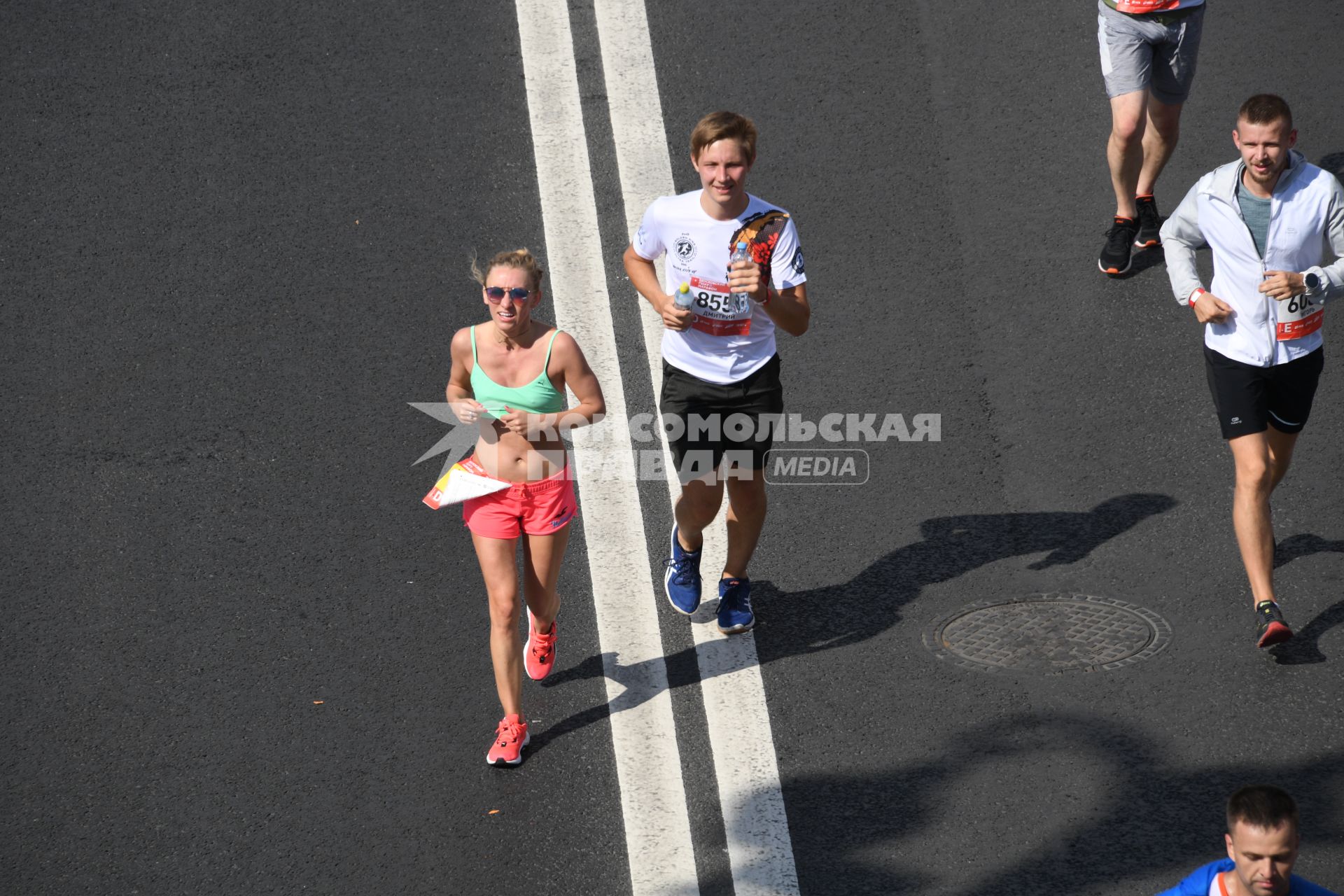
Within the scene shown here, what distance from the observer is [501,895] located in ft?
18.8

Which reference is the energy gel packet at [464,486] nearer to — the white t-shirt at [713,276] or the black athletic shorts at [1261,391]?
the white t-shirt at [713,276]

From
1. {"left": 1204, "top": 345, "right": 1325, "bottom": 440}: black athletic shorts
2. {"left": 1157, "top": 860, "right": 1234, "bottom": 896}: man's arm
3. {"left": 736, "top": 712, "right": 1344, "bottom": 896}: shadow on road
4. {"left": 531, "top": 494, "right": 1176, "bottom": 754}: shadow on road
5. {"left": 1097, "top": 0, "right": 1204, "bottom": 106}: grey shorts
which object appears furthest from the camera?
{"left": 1097, "top": 0, "right": 1204, "bottom": 106}: grey shorts

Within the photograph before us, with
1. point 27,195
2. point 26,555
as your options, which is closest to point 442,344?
point 26,555

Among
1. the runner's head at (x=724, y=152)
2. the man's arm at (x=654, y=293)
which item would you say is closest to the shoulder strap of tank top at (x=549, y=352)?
the man's arm at (x=654, y=293)

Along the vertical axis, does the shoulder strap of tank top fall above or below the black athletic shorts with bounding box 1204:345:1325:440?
above

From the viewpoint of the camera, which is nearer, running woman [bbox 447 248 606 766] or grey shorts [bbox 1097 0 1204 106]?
running woman [bbox 447 248 606 766]

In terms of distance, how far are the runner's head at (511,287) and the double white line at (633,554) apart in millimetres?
1642

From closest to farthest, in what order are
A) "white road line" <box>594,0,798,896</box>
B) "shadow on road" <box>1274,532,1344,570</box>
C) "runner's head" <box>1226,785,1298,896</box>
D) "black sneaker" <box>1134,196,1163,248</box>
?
"runner's head" <box>1226,785,1298,896</box> < "white road line" <box>594,0,798,896</box> < "shadow on road" <box>1274,532,1344,570</box> < "black sneaker" <box>1134,196,1163,248</box>

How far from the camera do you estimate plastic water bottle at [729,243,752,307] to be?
19.6 ft

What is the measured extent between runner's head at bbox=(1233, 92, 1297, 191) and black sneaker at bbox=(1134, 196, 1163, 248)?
231cm

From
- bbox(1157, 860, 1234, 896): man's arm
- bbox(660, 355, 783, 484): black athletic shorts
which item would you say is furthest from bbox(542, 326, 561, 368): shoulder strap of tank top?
bbox(1157, 860, 1234, 896): man's arm

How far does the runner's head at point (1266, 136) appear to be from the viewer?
19.9 ft

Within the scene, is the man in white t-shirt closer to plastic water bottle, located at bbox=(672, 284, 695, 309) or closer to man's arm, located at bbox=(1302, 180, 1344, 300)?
plastic water bottle, located at bbox=(672, 284, 695, 309)

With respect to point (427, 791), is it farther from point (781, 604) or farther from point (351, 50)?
point (351, 50)
